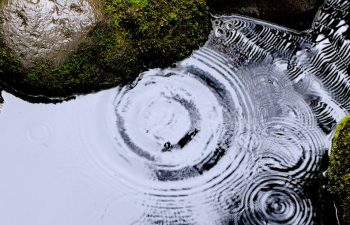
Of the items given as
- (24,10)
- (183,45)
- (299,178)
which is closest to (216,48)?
(183,45)

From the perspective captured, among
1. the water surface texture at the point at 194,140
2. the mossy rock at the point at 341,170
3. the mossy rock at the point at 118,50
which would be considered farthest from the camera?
the mossy rock at the point at 118,50

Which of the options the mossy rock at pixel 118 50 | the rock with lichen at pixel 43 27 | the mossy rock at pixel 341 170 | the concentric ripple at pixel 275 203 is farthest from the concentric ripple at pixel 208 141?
the rock with lichen at pixel 43 27

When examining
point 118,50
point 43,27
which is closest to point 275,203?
point 118,50

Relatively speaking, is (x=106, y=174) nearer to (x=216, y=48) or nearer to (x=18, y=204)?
(x=18, y=204)

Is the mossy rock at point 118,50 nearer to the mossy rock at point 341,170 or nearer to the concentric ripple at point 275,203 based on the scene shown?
the concentric ripple at point 275,203

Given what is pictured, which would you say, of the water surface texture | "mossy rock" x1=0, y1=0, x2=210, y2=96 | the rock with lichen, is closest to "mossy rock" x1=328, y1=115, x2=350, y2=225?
the water surface texture

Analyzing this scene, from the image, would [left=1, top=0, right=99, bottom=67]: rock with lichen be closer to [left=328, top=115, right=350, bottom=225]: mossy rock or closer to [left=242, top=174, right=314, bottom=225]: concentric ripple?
[left=242, top=174, right=314, bottom=225]: concentric ripple

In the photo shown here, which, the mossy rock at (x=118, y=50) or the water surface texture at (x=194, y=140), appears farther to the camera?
the mossy rock at (x=118, y=50)
